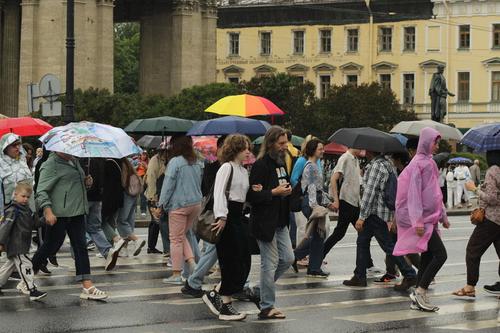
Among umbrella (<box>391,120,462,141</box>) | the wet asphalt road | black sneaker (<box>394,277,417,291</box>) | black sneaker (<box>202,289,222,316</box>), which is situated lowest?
the wet asphalt road

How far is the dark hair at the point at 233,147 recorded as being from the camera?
14.8 metres

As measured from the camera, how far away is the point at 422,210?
1584 cm

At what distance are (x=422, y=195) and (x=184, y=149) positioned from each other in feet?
11.0

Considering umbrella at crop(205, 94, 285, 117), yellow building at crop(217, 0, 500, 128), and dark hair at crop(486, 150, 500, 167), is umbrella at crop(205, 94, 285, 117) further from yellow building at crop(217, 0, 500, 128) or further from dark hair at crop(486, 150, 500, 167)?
yellow building at crop(217, 0, 500, 128)

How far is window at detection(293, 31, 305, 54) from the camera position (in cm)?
10400

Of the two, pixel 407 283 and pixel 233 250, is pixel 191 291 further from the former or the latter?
pixel 407 283

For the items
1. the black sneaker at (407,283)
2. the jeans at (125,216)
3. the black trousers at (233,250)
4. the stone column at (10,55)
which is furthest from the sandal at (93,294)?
the stone column at (10,55)

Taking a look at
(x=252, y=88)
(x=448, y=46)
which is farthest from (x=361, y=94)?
(x=448, y=46)

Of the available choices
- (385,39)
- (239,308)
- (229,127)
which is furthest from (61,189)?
(385,39)

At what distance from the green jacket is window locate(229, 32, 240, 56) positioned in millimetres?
89985

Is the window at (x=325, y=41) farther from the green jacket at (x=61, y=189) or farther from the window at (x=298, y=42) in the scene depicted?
the green jacket at (x=61, y=189)

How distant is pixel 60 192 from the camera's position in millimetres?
16484

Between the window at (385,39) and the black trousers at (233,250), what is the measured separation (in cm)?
8624

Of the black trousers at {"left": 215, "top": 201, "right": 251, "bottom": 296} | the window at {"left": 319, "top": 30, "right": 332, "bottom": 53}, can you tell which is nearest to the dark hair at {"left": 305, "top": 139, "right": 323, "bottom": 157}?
the black trousers at {"left": 215, "top": 201, "right": 251, "bottom": 296}
